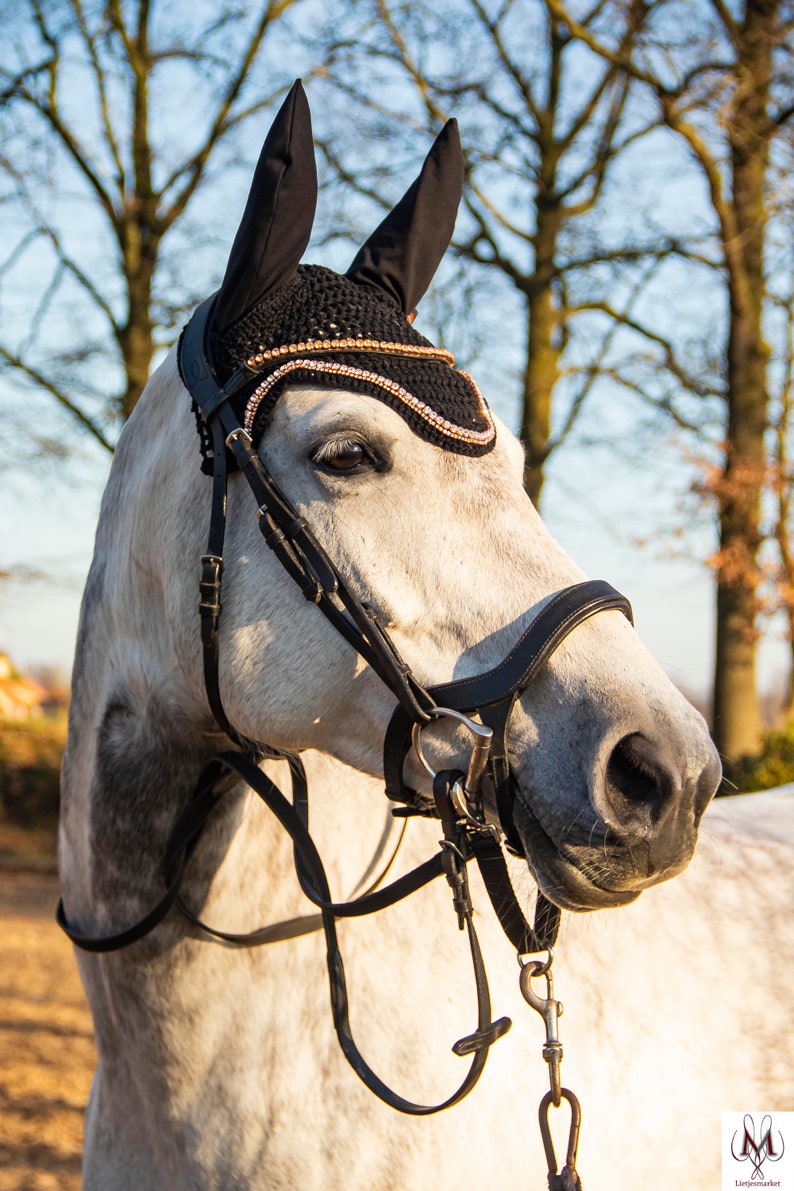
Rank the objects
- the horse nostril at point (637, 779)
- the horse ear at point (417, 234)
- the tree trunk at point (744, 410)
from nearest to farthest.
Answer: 1. the horse nostril at point (637, 779)
2. the horse ear at point (417, 234)
3. the tree trunk at point (744, 410)

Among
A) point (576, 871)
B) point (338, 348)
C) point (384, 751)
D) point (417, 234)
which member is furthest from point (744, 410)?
point (576, 871)

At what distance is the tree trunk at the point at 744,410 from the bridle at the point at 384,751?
305 inches

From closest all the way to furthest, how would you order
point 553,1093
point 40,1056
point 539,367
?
point 553,1093, point 40,1056, point 539,367

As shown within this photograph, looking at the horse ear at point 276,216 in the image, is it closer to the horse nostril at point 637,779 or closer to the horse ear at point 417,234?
the horse ear at point 417,234

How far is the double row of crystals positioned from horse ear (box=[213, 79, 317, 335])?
0.14 m

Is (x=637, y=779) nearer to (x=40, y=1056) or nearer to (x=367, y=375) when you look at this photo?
(x=367, y=375)

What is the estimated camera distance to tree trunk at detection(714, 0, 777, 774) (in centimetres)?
938

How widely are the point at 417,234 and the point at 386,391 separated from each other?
57cm

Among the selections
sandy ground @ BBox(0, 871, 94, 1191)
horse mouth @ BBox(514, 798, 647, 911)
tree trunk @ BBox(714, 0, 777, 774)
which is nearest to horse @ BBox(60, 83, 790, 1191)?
horse mouth @ BBox(514, 798, 647, 911)

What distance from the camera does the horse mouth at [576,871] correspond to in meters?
1.65

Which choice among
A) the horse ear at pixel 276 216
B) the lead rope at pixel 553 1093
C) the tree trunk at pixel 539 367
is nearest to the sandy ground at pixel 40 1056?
the lead rope at pixel 553 1093

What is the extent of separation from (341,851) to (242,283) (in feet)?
4.16

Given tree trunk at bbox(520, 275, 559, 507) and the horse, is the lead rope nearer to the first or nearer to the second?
the horse

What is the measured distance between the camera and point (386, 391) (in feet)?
6.39
